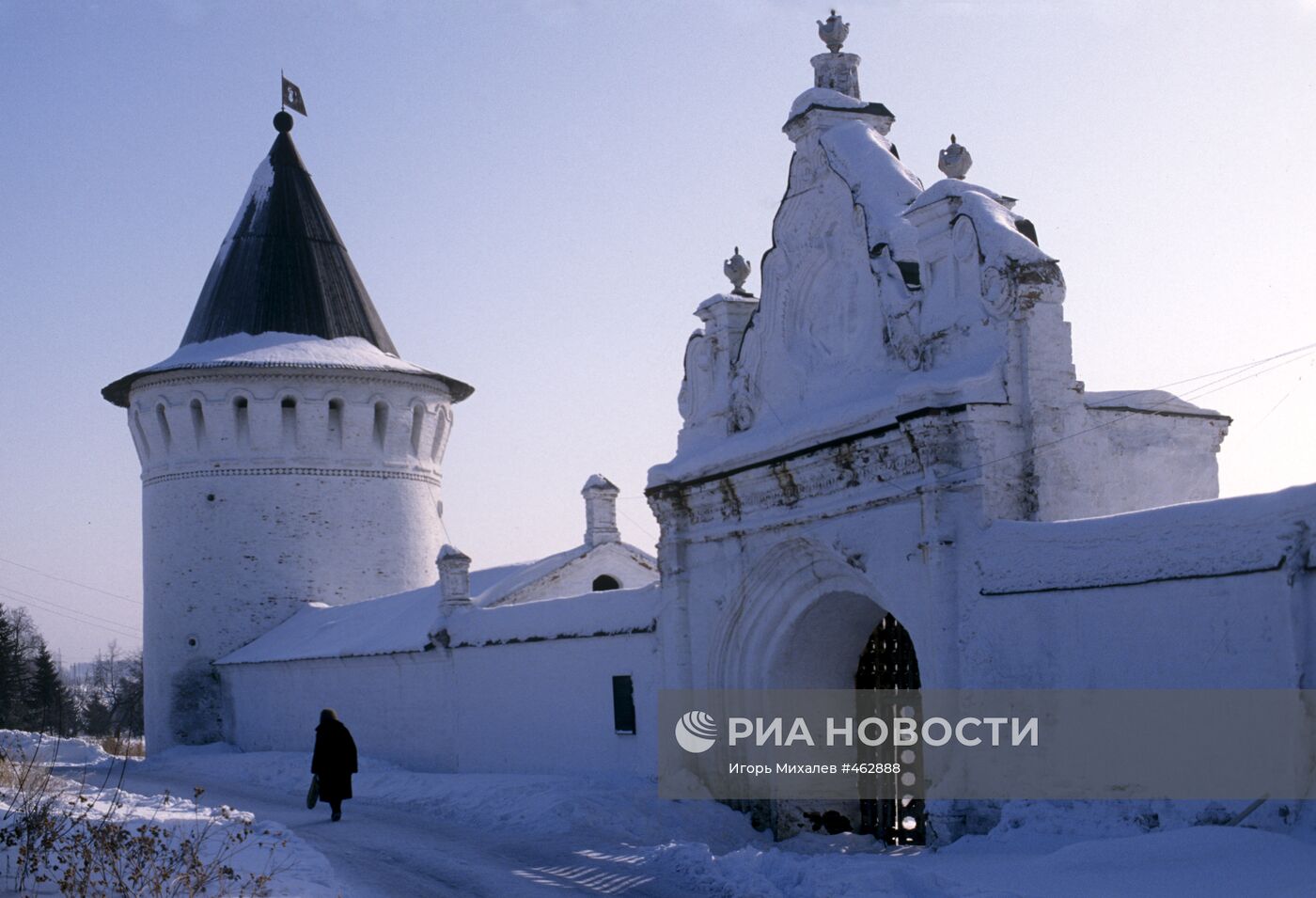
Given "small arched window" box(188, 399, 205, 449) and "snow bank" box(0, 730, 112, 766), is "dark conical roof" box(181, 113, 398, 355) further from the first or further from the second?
"snow bank" box(0, 730, 112, 766)

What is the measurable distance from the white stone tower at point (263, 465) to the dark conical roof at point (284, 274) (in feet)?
0.12

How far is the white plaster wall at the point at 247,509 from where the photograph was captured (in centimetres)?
2444

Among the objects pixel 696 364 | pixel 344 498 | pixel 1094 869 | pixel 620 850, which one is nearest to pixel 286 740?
pixel 344 498

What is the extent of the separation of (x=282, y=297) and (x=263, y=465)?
10.2ft

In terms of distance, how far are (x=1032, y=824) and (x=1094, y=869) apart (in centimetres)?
167

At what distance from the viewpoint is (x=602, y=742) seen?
573 inches

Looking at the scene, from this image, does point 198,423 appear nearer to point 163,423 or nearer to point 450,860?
point 163,423

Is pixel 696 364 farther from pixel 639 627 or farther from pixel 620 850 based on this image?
pixel 620 850

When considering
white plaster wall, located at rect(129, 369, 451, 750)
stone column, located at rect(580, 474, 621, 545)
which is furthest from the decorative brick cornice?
stone column, located at rect(580, 474, 621, 545)

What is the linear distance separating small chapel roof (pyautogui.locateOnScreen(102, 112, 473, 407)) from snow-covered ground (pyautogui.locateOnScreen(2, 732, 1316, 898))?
427 inches

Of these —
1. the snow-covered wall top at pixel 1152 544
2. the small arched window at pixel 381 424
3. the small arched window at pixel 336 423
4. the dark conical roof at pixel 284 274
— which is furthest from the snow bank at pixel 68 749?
the snow-covered wall top at pixel 1152 544

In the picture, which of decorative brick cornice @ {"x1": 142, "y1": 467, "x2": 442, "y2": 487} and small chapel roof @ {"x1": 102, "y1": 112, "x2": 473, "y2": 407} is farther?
small chapel roof @ {"x1": 102, "y1": 112, "x2": 473, "y2": 407}

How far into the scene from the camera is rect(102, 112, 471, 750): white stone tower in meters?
24.5

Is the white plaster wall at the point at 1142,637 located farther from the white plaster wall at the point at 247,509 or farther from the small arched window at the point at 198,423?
the small arched window at the point at 198,423
